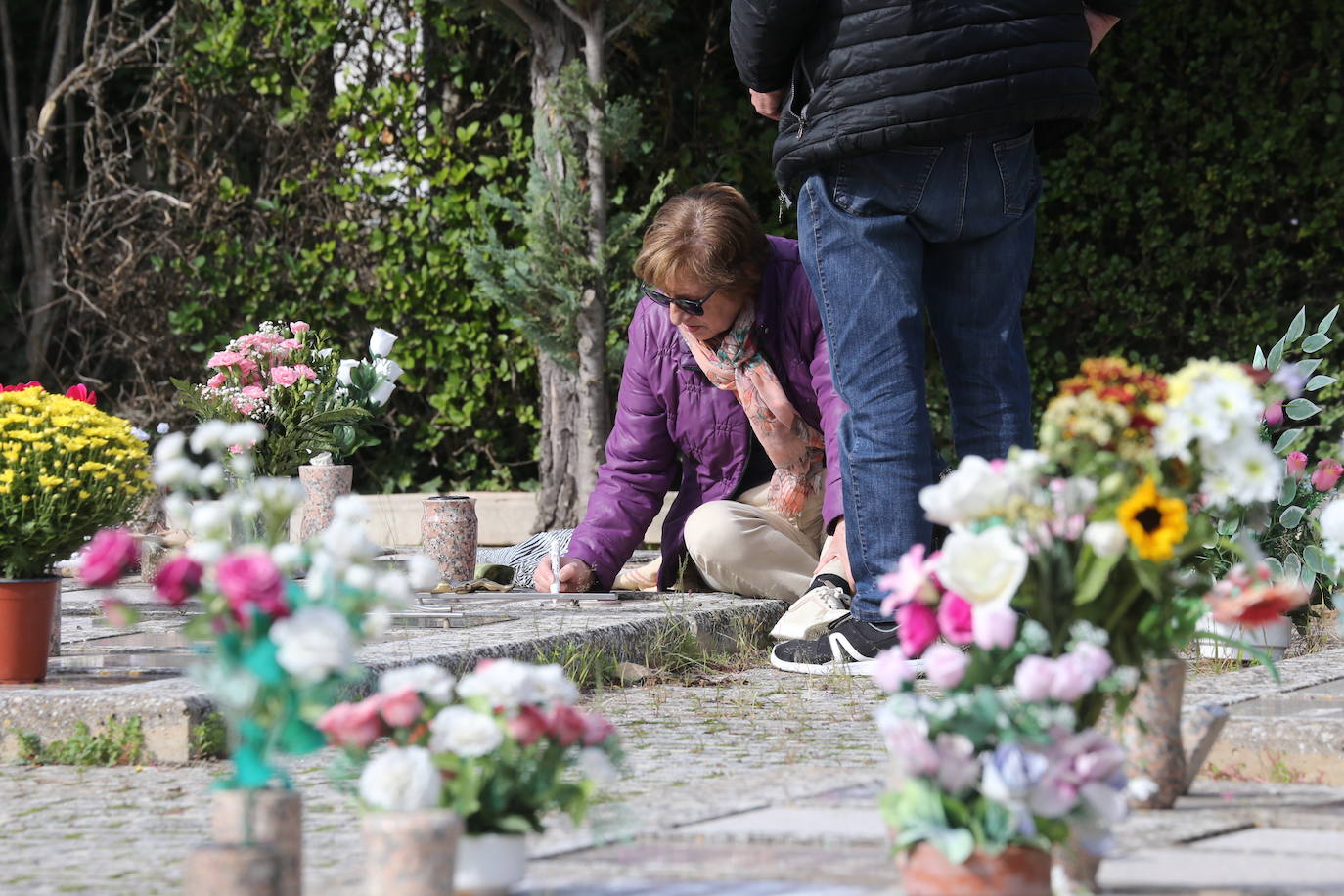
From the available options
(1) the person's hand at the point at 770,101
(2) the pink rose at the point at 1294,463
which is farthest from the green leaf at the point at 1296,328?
(1) the person's hand at the point at 770,101

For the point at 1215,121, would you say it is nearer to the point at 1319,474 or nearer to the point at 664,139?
the point at 664,139

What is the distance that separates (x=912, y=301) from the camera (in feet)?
11.2

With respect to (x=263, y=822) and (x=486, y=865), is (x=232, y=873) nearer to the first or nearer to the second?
(x=263, y=822)

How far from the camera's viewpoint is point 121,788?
8.66 feet

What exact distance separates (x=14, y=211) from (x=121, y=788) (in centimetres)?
591

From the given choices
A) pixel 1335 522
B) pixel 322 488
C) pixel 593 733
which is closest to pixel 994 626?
pixel 593 733

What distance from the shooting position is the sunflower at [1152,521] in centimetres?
174

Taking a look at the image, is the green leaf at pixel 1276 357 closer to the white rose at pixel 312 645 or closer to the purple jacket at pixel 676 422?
the purple jacket at pixel 676 422

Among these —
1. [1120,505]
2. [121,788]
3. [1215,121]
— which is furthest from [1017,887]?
[1215,121]

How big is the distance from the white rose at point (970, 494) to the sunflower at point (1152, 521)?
0.13 m

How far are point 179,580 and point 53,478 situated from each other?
1.62m

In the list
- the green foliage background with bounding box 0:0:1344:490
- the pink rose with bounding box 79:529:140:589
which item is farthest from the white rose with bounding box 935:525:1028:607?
the green foliage background with bounding box 0:0:1344:490

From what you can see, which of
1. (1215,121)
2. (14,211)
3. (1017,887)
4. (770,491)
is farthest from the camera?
(14,211)

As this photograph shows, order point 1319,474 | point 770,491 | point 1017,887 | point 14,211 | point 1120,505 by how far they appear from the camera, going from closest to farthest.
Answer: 1. point 1017,887
2. point 1120,505
3. point 1319,474
4. point 770,491
5. point 14,211
